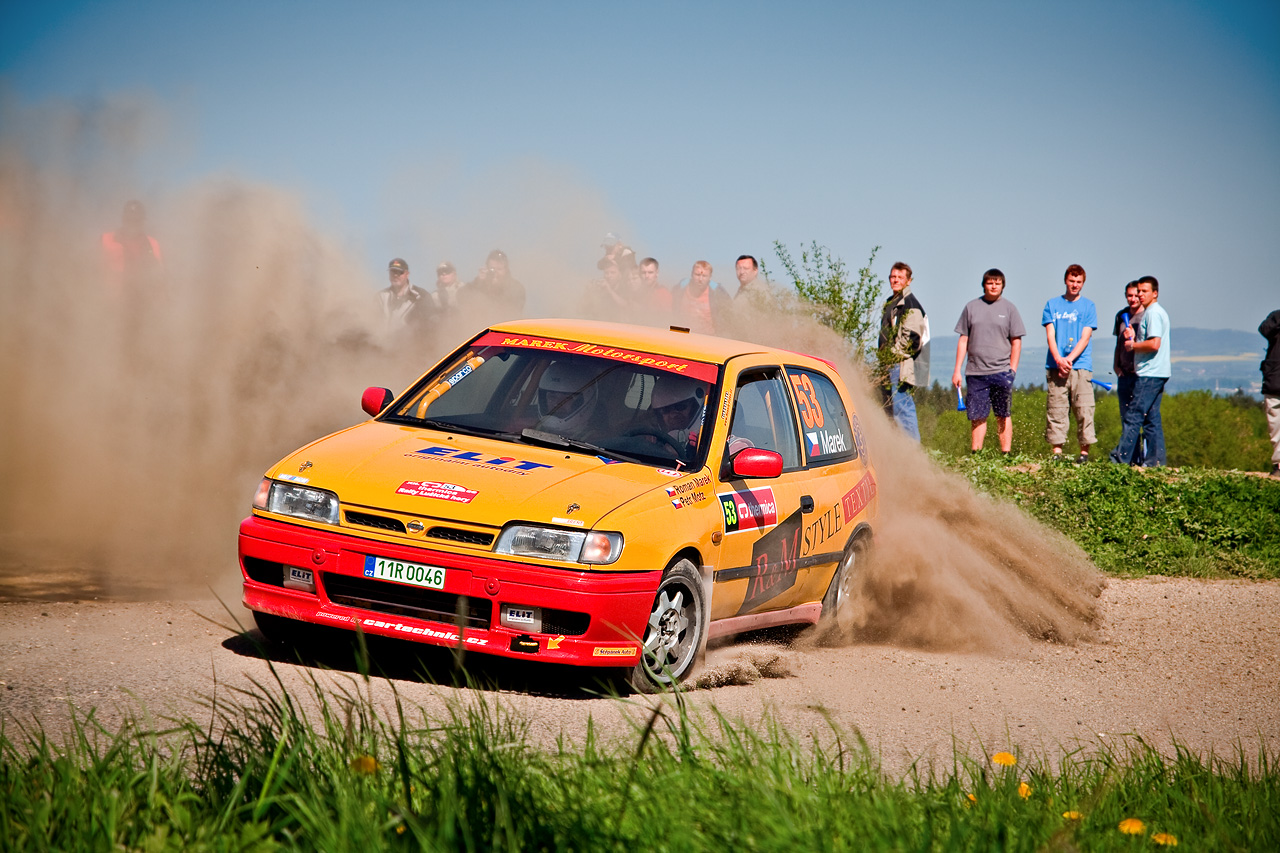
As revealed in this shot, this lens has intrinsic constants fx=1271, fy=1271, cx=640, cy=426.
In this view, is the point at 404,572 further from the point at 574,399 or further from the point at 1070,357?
the point at 1070,357

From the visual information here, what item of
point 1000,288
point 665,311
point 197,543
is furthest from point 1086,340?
point 197,543

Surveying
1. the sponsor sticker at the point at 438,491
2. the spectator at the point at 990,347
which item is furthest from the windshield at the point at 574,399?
the spectator at the point at 990,347

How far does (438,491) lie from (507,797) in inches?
101

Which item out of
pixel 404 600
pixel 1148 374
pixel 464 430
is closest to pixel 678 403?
pixel 464 430

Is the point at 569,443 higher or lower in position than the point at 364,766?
higher

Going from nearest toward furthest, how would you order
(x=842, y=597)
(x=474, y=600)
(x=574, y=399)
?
(x=474, y=600), (x=574, y=399), (x=842, y=597)

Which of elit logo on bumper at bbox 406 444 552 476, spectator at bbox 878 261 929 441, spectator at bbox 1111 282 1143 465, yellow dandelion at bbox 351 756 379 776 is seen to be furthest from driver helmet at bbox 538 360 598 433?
spectator at bbox 1111 282 1143 465

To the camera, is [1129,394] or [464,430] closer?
[464,430]

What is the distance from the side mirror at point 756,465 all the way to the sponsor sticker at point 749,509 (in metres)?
0.15

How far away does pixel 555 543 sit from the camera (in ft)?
18.2

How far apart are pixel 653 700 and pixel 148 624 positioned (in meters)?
2.80

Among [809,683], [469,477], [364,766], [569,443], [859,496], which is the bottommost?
[809,683]

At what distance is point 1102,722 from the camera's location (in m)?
6.52

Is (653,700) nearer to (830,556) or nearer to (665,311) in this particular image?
(830,556)
